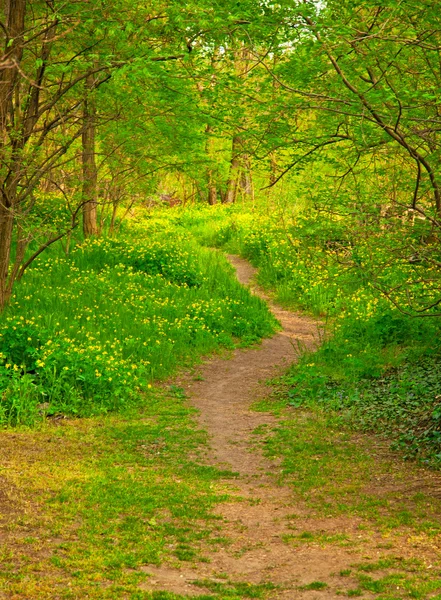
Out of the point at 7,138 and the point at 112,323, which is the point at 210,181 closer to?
the point at 112,323

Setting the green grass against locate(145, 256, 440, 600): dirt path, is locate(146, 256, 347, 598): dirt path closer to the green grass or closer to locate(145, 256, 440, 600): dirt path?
locate(145, 256, 440, 600): dirt path

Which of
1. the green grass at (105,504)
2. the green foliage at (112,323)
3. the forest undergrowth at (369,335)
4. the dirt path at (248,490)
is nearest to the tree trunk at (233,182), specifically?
the green foliage at (112,323)

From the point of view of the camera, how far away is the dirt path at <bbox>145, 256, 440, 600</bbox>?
529 centimetres

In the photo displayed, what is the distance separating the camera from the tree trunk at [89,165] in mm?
13062

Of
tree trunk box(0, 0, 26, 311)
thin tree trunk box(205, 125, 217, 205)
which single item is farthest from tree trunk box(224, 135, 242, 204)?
tree trunk box(0, 0, 26, 311)

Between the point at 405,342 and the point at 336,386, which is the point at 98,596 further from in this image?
the point at 405,342

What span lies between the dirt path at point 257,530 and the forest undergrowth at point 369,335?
103 centimetres

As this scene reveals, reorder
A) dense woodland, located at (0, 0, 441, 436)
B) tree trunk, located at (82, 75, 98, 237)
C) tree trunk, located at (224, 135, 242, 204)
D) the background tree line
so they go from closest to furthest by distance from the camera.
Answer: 1. the background tree line
2. dense woodland, located at (0, 0, 441, 436)
3. tree trunk, located at (82, 75, 98, 237)
4. tree trunk, located at (224, 135, 242, 204)

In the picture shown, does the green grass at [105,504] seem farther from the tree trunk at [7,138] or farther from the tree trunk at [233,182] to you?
the tree trunk at [233,182]

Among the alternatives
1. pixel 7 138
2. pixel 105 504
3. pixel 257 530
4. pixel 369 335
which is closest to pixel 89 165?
pixel 7 138

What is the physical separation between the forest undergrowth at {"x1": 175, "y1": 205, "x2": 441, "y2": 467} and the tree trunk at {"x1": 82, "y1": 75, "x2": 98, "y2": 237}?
4313 millimetres

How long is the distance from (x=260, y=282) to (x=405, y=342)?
7.30m

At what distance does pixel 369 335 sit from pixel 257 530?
7.63m

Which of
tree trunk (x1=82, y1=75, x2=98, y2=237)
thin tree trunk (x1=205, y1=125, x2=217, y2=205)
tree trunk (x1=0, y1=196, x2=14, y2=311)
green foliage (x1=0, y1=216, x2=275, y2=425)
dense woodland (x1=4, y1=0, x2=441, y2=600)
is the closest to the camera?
dense woodland (x1=4, y1=0, x2=441, y2=600)
